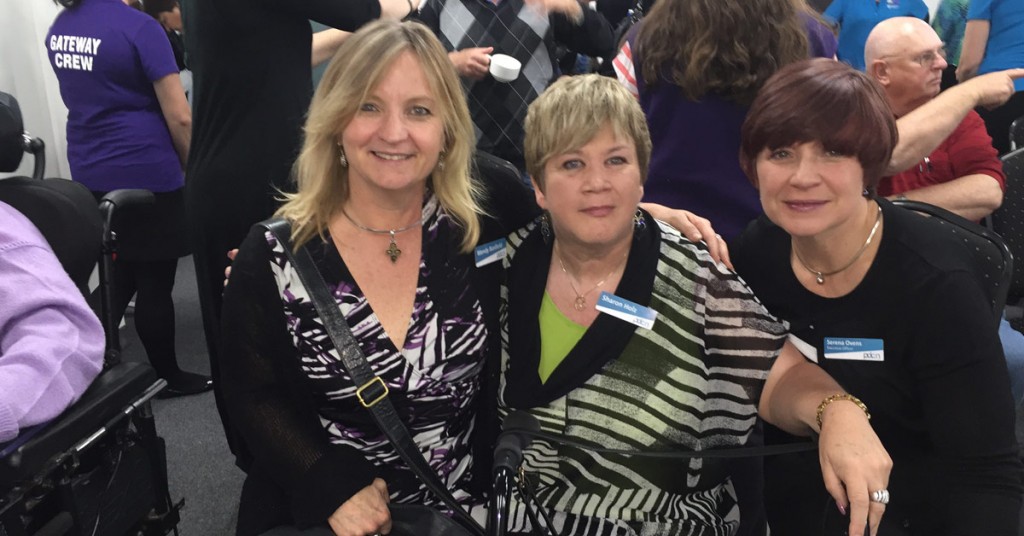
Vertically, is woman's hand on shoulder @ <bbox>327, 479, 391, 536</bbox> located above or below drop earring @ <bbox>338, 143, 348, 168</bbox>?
below

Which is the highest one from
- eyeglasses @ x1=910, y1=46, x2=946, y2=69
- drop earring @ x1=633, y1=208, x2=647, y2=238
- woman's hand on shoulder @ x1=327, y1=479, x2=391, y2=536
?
eyeglasses @ x1=910, y1=46, x2=946, y2=69

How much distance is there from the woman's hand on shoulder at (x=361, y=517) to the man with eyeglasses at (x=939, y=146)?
1552mm

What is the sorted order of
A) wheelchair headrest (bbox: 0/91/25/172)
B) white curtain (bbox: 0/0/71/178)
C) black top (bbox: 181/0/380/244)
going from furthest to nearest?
white curtain (bbox: 0/0/71/178) < black top (bbox: 181/0/380/244) < wheelchair headrest (bbox: 0/91/25/172)

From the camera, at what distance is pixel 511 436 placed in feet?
4.34

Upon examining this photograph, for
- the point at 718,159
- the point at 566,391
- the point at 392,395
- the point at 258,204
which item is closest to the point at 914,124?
the point at 718,159

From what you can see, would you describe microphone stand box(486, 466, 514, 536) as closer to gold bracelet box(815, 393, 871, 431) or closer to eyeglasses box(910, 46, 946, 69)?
gold bracelet box(815, 393, 871, 431)

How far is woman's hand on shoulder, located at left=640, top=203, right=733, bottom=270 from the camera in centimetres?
148

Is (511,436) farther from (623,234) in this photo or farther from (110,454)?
(110,454)

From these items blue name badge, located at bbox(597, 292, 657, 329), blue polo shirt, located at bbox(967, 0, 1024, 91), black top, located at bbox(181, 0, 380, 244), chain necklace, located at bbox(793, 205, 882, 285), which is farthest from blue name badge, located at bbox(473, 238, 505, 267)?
blue polo shirt, located at bbox(967, 0, 1024, 91)

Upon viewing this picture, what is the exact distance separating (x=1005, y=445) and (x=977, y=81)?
0.95 m

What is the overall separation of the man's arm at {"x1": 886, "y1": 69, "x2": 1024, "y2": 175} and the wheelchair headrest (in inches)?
77.5

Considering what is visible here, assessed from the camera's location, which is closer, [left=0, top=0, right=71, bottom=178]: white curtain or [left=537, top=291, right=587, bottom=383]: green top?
[left=537, top=291, right=587, bottom=383]: green top

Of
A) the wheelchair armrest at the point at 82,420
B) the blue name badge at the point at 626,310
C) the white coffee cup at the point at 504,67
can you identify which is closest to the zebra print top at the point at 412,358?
the blue name badge at the point at 626,310

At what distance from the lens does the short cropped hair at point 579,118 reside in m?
1.43
